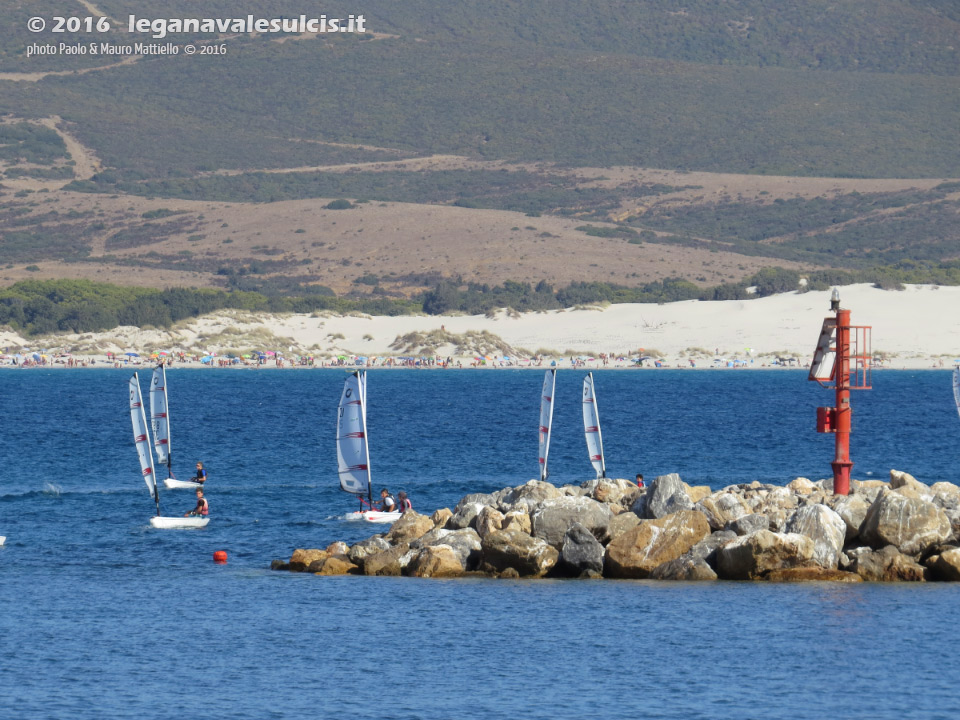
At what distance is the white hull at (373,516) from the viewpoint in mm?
40281

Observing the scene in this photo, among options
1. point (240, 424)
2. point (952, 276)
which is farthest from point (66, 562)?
point (952, 276)

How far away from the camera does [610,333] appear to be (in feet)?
537

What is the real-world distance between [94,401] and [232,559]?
223 ft

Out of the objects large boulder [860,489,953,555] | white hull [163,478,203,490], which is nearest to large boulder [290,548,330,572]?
large boulder [860,489,953,555]

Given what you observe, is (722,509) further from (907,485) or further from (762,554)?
(907,485)

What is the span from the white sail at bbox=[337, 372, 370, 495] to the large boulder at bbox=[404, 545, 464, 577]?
9.33 meters

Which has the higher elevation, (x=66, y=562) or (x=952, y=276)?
(x=952, y=276)

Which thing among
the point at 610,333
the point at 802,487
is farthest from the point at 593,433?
the point at 610,333

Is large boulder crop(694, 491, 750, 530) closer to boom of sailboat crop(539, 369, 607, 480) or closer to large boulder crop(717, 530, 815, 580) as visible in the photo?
large boulder crop(717, 530, 815, 580)

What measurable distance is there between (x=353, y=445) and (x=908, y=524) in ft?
→ 51.0

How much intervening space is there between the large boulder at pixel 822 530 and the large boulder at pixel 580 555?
372 cm

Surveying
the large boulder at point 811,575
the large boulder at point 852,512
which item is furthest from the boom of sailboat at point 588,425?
the large boulder at point 811,575

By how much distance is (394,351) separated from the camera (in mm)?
160125

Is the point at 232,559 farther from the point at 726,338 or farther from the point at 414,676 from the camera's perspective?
the point at 726,338
